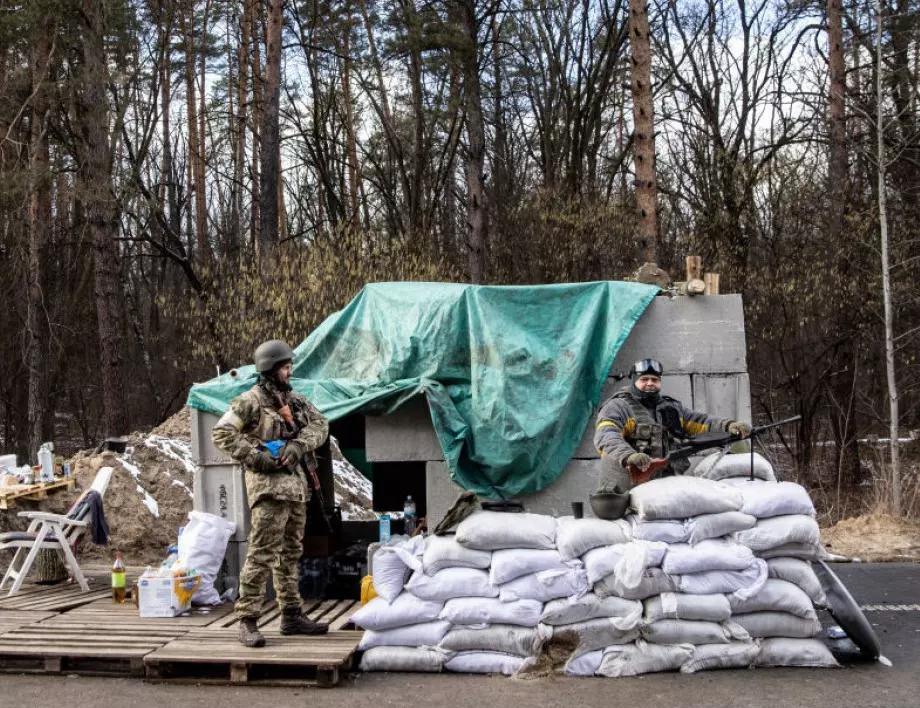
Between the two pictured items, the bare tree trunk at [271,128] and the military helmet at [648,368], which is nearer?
the military helmet at [648,368]

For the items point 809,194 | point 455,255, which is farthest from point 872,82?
point 455,255

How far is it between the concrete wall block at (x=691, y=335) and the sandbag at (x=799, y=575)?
2.10m

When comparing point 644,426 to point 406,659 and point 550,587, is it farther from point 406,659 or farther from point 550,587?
Result: point 406,659

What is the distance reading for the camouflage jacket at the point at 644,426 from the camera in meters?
6.15

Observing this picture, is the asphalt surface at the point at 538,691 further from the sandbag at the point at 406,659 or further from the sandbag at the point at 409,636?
the sandbag at the point at 409,636

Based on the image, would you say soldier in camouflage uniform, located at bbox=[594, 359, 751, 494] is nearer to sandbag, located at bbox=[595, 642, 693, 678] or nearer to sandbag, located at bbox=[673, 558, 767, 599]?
sandbag, located at bbox=[673, 558, 767, 599]

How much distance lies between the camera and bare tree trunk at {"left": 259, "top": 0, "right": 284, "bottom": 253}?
1571 cm

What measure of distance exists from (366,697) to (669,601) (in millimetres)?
1847

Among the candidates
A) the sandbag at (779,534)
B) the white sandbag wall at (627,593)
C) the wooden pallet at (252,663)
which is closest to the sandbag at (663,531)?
the white sandbag wall at (627,593)

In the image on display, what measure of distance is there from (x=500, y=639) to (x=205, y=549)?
2722 millimetres

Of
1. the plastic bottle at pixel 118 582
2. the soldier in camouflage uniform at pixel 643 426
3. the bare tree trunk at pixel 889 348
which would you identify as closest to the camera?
the soldier in camouflage uniform at pixel 643 426

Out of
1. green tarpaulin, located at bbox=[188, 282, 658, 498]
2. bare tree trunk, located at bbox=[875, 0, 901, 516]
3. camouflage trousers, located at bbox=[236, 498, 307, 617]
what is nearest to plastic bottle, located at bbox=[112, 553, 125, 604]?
green tarpaulin, located at bbox=[188, 282, 658, 498]

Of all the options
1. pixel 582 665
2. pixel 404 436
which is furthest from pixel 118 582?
pixel 582 665

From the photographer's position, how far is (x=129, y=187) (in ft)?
54.7
